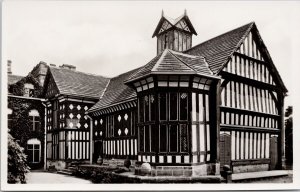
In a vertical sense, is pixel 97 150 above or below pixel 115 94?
below

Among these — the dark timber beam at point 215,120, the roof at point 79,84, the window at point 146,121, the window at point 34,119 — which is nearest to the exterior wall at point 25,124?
the window at point 34,119

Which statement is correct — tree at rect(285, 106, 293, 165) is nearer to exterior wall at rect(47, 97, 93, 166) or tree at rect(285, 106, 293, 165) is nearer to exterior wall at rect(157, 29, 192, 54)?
exterior wall at rect(157, 29, 192, 54)

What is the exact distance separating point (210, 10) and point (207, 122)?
2209mm

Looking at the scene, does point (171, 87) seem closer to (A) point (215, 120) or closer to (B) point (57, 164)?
(A) point (215, 120)

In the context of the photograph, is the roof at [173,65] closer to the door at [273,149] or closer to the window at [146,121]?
the window at [146,121]

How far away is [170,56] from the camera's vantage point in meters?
7.97

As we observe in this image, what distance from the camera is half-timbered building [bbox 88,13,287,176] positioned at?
758 centimetres

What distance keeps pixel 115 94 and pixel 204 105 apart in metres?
3.10

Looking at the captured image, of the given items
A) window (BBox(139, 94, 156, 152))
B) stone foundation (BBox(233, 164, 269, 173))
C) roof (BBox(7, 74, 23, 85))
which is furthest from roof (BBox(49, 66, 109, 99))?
stone foundation (BBox(233, 164, 269, 173))

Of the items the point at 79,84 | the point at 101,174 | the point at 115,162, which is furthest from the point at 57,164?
the point at 79,84

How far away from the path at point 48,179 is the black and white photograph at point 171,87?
0.02 meters

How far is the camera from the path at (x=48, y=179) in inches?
284

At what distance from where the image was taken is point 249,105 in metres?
8.67

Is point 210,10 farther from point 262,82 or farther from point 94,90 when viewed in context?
point 94,90
